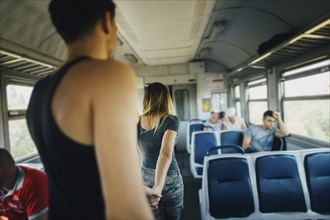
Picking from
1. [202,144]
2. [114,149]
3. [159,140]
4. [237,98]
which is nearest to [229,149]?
[202,144]

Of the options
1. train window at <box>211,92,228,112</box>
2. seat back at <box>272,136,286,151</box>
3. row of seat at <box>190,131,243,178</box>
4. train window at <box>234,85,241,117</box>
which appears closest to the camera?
seat back at <box>272,136,286,151</box>

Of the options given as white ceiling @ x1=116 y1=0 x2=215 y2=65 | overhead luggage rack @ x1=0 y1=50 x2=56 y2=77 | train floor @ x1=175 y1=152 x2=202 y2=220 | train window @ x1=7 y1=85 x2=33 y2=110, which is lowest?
train floor @ x1=175 y1=152 x2=202 y2=220

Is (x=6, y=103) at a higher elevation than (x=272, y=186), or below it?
higher

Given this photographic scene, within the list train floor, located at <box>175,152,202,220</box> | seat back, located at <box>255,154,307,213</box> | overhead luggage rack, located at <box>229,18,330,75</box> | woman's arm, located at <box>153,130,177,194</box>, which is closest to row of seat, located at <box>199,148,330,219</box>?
seat back, located at <box>255,154,307,213</box>

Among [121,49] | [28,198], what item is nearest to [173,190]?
[28,198]

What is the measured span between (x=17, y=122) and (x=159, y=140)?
2.95 metres

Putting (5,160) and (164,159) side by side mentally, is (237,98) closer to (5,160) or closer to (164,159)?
(164,159)

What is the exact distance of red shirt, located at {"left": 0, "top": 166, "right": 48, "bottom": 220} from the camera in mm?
1471

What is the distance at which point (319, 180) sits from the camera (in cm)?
234

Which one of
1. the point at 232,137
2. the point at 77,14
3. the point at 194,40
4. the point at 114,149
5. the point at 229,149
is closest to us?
Result: the point at 114,149

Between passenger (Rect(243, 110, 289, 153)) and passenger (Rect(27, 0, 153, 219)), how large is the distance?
380 centimetres

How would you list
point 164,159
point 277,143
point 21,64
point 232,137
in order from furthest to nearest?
point 232,137, point 277,143, point 21,64, point 164,159

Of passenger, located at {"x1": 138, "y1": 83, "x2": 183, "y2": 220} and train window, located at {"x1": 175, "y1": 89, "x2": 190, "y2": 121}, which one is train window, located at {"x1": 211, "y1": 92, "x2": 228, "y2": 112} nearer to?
train window, located at {"x1": 175, "y1": 89, "x2": 190, "y2": 121}

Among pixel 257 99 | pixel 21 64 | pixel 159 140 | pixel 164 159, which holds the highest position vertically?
pixel 21 64
